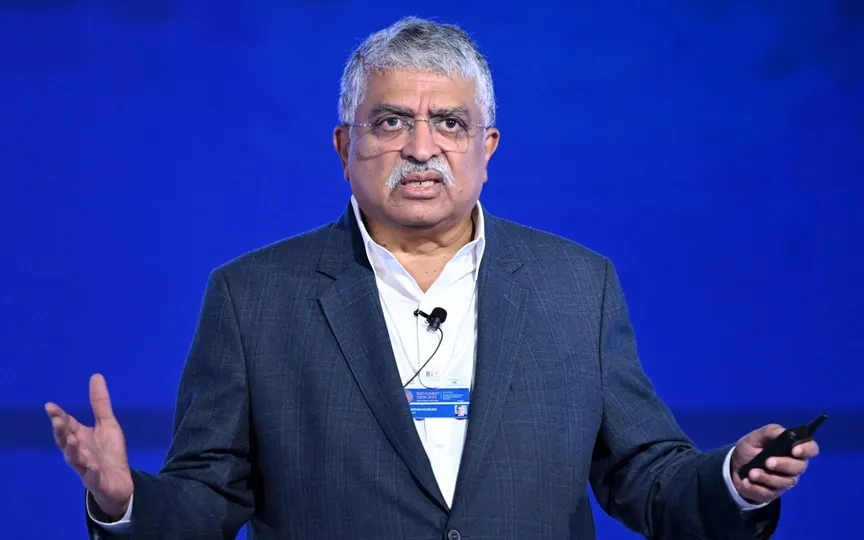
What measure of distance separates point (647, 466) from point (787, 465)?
409 mm

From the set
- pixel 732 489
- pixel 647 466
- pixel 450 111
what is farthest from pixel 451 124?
pixel 732 489

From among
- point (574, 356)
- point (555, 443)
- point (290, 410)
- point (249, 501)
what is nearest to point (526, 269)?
point (574, 356)

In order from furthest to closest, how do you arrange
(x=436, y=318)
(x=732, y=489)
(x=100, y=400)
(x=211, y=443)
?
(x=436, y=318)
(x=211, y=443)
(x=732, y=489)
(x=100, y=400)

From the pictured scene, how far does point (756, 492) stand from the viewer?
191cm

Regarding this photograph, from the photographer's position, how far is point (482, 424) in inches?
81.7

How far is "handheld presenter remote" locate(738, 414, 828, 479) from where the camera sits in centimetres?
179

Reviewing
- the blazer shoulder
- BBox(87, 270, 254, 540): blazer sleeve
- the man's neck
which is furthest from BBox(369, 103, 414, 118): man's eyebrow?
BBox(87, 270, 254, 540): blazer sleeve

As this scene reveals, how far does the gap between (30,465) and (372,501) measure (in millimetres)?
2173

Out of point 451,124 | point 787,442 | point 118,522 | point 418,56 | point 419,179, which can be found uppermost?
point 418,56

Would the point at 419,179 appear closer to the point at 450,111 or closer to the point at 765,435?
the point at 450,111

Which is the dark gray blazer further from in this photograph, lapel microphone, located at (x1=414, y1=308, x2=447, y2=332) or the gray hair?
the gray hair

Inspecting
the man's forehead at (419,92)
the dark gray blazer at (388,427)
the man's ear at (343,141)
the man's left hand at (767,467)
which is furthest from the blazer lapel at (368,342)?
the man's left hand at (767,467)

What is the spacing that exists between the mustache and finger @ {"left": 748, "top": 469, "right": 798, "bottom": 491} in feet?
2.60

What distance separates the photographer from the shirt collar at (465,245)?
2.28 m
